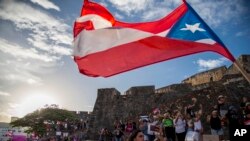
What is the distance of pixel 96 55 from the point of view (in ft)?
23.6

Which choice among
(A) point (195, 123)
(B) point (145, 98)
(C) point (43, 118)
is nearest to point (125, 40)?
(A) point (195, 123)

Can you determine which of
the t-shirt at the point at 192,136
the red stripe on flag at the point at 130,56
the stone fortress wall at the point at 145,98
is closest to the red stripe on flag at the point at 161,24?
the red stripe on flag at the point at 130,56

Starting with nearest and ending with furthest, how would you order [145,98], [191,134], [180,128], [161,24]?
[161,24]
[191,134]
[180,128]
[145,98]

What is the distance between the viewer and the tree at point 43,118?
48156mm

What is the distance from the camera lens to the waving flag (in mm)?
6520

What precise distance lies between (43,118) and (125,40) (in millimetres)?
44026

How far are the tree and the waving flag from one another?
4154 cm

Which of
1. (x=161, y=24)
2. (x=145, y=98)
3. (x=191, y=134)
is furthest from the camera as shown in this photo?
(x=145, y=98)

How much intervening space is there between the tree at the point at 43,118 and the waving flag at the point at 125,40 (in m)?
41.5

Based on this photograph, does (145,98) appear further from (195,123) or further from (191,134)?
(191,134)

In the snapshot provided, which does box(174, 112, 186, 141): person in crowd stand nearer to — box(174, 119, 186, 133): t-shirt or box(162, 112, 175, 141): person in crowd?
box(174, 119, 186, 133): t-shirt

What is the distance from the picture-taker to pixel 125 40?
7.20m

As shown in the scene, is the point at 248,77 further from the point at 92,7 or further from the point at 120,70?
the point at 92,7

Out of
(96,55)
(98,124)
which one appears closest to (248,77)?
(96,55)
